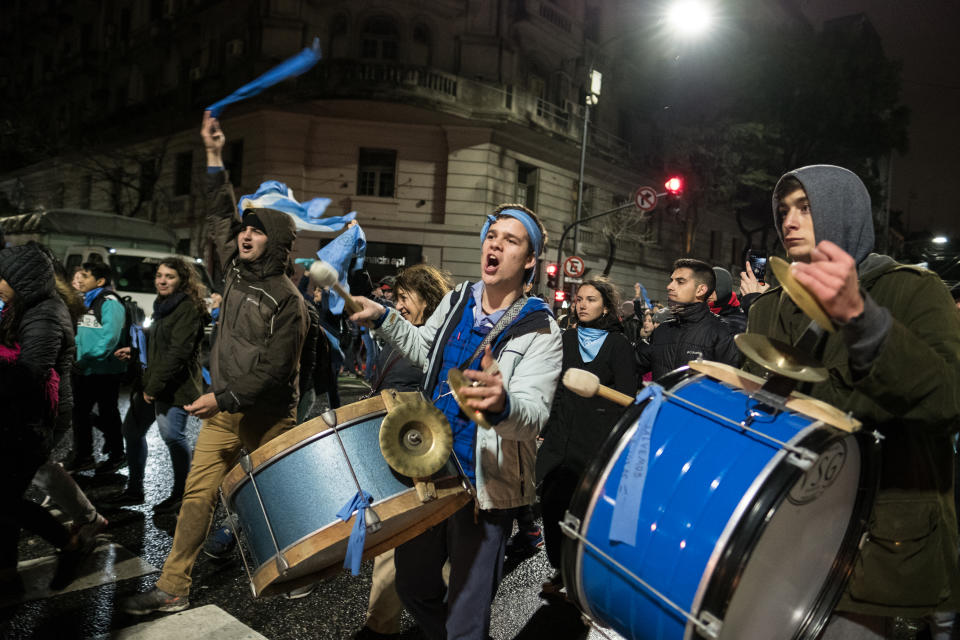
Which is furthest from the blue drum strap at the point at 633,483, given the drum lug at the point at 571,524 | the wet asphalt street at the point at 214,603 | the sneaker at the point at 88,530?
the sneaker at the point at 88,530

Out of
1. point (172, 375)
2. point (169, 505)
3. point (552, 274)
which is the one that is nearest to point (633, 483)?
point (172, 375)

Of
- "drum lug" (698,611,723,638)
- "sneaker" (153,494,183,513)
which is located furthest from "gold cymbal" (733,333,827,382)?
"sneaker" (153,494,183,513)

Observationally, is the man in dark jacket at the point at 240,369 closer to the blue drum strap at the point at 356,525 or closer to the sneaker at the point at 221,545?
the sneaker at the point at 221,545

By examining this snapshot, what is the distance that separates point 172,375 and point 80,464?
208 centimetres

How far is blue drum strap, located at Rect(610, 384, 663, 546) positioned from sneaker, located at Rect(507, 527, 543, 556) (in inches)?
124

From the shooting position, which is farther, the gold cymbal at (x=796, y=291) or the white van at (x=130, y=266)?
the white van at (x=130, y=266)

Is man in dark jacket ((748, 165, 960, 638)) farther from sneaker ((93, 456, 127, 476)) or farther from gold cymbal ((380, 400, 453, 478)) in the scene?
sneaker ((93, 456, 127, 476))

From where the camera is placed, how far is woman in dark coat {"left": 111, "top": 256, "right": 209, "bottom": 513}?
508 cm

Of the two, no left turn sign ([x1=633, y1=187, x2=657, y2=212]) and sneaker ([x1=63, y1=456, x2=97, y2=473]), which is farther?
no left turn sign ([x1=633, y1=187, x2=657, y2=212])

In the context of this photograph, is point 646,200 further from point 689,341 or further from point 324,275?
point 324,275

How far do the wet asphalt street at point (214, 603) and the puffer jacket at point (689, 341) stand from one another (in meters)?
1.70

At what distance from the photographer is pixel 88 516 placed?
426 centimetres

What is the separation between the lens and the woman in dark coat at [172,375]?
508 centimetres

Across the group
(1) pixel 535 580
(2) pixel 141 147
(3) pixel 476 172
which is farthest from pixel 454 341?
(2) pixel 141 147
